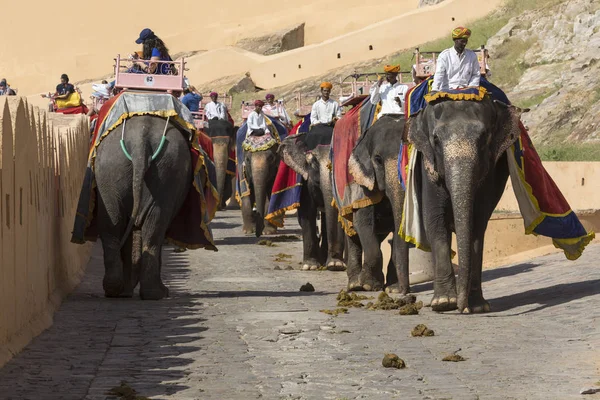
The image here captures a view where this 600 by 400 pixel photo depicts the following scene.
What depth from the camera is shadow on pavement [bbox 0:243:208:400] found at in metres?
8.62

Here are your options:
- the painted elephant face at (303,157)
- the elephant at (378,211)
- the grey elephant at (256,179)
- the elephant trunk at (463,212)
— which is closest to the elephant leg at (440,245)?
the elephant trunk at (463,212)

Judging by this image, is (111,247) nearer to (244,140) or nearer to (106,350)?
(106,350)

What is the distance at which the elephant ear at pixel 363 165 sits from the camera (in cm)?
1498

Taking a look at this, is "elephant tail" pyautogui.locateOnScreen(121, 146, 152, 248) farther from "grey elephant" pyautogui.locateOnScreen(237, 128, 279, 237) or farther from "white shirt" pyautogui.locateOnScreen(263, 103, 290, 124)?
"white shirt" pyautogui.locateOnScreen(263, 103, 290, 124)

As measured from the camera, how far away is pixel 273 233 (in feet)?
82.0

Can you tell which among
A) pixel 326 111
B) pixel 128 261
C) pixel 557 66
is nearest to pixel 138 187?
pixel 128 261

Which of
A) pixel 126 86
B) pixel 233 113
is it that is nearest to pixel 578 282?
pixel 126 86

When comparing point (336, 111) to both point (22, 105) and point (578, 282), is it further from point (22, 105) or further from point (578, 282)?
point (22, 105)

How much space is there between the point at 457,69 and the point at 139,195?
3241mm

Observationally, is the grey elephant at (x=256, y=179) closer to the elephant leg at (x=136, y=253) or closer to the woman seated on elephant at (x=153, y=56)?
the woman seated on elephant at (x=153, y=56)

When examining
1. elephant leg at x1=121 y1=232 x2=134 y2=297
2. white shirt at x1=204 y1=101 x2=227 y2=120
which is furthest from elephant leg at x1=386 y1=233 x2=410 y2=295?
white shirt at x1=204 y1=101 x2=227 y2=120

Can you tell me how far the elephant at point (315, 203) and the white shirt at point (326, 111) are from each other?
0.30m

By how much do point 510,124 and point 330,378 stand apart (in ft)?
14.5

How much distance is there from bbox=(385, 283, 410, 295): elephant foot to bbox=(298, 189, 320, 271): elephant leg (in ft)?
11.8
